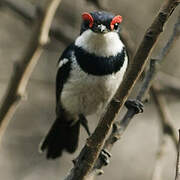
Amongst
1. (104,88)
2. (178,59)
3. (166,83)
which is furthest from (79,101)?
(178,59)

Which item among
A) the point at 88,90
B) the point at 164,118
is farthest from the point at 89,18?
the point at 164,118

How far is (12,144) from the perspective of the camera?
5.85 m

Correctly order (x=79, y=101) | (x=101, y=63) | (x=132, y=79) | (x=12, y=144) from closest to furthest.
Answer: (x=132, y=79)
(x=101, y=63)
(x=79, y=101)
(x=12, y=144)

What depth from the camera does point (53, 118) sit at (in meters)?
6.08

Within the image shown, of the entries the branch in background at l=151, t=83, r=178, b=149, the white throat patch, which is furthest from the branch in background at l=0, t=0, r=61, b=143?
→ the branch in background at l=151, t=83, r=178, b=149

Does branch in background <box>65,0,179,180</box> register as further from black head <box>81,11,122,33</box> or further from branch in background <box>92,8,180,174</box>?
black head <box>81,11,122,33</box>

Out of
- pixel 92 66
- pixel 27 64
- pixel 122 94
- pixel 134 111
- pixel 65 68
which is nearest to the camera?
pixel 27 64

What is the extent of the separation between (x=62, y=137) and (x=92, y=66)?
1.28m

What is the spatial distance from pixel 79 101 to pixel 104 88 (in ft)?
1.13

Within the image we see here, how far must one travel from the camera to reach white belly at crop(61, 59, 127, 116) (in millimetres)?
3975

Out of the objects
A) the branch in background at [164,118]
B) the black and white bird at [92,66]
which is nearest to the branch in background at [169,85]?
the branch in background at [164,118]

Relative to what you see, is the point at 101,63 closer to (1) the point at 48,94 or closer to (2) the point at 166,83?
(2) the point at 166,83

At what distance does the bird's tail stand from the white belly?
1.93 ft

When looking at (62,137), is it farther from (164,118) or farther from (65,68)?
(164,118)
